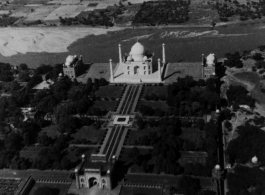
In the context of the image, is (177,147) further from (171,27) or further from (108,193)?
(171,27)

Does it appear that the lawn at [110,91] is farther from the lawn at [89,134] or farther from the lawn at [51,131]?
the lawn at [51,131]

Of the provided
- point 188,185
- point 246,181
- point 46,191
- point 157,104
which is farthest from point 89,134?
point 246,181

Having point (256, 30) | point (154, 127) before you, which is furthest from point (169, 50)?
point (154, 127)

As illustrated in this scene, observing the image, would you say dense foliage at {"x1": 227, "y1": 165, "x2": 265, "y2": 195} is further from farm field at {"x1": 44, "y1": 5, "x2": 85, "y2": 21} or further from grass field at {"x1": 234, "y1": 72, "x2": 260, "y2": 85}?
farm field at {"x1": 44, "y1": 5, "x2": 85, "y2": 21}

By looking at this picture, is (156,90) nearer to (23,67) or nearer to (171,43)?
(171,43)

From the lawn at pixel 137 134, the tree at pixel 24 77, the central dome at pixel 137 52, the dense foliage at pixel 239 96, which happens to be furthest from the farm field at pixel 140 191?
the tree at pixel 24 77
